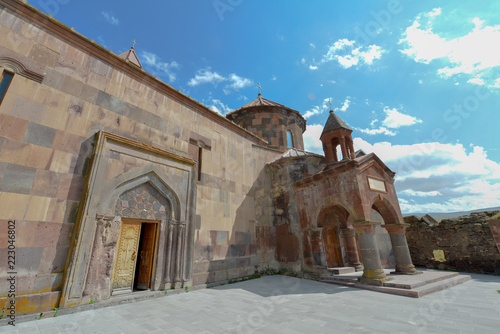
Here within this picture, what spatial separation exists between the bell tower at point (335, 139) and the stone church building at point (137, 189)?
0.07 metres

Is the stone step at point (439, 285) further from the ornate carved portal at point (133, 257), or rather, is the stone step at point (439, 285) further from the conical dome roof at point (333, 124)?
the ornate carved portal at point (133, 257)

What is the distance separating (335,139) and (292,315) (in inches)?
329

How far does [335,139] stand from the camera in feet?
34.5

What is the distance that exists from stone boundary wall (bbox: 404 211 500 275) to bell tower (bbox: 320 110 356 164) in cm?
615

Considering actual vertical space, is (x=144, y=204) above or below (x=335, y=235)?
above

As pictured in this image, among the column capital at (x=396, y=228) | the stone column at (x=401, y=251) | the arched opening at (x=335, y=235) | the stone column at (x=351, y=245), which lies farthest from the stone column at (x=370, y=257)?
the stone column at (x=351, y=245)

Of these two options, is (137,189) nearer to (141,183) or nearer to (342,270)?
(141,183)

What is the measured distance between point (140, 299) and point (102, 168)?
11.7 feet

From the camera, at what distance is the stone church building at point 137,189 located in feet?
15.3

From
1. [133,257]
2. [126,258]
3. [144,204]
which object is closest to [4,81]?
[144,204]

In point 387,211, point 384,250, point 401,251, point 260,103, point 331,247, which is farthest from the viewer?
point 260,103

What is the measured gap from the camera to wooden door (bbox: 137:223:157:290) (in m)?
6.29

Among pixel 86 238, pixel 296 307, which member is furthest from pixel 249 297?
pixel 86 238

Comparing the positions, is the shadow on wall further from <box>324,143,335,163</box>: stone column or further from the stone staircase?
<box>324,143,335,163</box>: stone column
